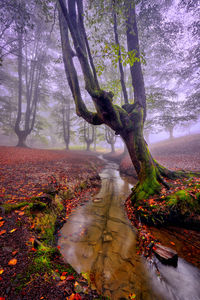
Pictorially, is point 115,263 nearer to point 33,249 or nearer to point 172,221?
point 33,249

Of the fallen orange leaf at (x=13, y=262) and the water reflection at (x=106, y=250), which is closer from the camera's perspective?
the fallen orange leaf at (x=13, y=262)

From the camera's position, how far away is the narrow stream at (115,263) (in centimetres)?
192

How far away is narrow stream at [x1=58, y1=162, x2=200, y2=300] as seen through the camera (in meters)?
1.92

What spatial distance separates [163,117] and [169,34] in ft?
19.5

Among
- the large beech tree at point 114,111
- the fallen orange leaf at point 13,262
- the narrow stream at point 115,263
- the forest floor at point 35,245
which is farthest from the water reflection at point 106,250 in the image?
the large beech tree at point 114,111

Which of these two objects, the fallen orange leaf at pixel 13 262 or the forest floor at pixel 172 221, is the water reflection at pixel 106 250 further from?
the fallen orange leaf at pixel 13 262

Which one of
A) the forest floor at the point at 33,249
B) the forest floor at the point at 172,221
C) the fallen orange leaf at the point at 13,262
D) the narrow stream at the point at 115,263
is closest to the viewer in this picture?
the forest floor at the point at 33,249

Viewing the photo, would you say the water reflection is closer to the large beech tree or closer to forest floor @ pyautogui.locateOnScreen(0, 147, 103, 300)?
forest floor @ pyautogui.locateOnScreen(0, 147, 103, 300)

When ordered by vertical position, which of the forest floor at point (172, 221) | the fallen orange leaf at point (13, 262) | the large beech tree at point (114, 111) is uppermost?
the large beech tree at point (114, 111)

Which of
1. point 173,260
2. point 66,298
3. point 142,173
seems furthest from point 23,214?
point 142,173

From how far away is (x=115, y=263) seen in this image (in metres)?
2.37

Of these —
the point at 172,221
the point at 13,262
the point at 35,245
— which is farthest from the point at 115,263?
the point at 172,221

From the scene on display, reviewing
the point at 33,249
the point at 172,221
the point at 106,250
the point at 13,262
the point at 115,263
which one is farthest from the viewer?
the point at 172,221

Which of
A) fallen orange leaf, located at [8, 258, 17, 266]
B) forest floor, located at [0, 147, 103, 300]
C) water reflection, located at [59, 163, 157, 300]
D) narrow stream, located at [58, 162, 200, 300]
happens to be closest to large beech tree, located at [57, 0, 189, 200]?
water reflection, located at [59, 163, 157, 300]
